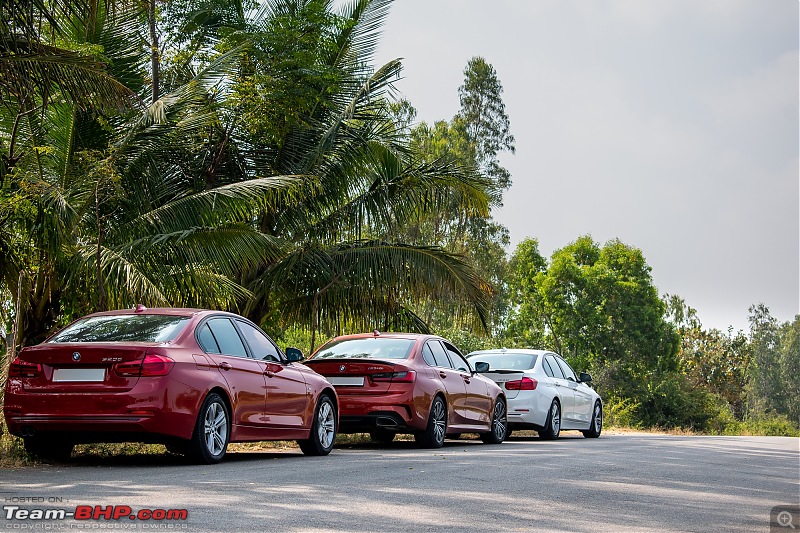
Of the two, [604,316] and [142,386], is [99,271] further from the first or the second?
[604,316]

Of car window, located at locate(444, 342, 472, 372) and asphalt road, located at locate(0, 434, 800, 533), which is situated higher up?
car window, located at locate(444, 342, 472, 372)

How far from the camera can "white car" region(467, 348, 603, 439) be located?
19188mm

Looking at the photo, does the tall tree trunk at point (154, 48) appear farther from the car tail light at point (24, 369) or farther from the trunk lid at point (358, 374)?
the car tail light at point (24, 369)

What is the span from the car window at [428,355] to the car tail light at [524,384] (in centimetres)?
384

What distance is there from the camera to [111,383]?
1052 centimetres

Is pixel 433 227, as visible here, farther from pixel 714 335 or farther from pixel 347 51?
pixel 714 335

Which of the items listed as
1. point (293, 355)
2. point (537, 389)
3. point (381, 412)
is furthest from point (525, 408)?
point (293, 355)

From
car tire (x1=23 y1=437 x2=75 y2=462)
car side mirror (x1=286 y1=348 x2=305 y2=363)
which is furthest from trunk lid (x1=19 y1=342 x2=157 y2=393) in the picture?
car side mirror (x1=286 y1=348 x2=305 y2=363)

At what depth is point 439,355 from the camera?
52.9 ft

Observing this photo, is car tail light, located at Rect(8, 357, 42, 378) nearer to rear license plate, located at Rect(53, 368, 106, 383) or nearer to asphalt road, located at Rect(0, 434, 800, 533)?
rear license plate, located at Rect(53, 368, 106, 383)

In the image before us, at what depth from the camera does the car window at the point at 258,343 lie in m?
12.5

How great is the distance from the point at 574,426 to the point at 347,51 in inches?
Answer: 369

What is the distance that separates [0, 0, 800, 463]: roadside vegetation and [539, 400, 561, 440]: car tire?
130 inches

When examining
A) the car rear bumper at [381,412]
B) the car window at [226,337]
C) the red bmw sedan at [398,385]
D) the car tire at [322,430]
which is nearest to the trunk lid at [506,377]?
the red bmw sedan at [398,385]
